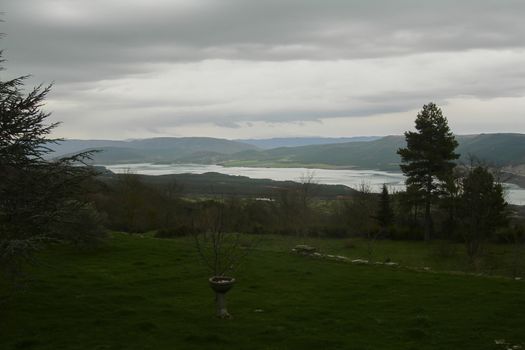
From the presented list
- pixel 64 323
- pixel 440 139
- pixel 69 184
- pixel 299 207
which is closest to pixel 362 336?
pixel 64 323

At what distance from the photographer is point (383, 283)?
19969 millimetres

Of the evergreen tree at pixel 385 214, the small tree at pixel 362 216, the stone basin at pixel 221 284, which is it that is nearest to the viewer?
the stone basin at pixel 221 284

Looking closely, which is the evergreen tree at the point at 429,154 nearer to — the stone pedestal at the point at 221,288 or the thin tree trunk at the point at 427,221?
the thin tree trunk at the point at 427,221

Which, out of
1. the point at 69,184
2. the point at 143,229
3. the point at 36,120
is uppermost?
the point at 36,120

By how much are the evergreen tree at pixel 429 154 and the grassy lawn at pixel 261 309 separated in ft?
75.0

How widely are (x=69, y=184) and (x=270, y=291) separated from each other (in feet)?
29.2

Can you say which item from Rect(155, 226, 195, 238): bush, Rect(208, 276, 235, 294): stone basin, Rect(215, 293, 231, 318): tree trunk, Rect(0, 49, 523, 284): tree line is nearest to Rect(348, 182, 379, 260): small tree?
Rect(0, 49, 523, 284): tree line

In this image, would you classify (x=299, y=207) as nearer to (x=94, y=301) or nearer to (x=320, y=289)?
(x=320, y=289)

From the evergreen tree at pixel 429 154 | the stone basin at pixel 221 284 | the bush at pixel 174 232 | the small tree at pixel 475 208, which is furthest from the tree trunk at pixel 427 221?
the stone basin at pixel 221 284

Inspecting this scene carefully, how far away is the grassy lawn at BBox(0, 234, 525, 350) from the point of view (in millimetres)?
12133

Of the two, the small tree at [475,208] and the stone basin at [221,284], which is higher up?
the small tree at [475,208]

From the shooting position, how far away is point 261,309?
15469 millimetres

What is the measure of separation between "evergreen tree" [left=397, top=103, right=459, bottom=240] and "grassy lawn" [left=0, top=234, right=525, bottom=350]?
2286 cm

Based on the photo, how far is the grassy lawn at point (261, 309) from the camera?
12133 millimetres
